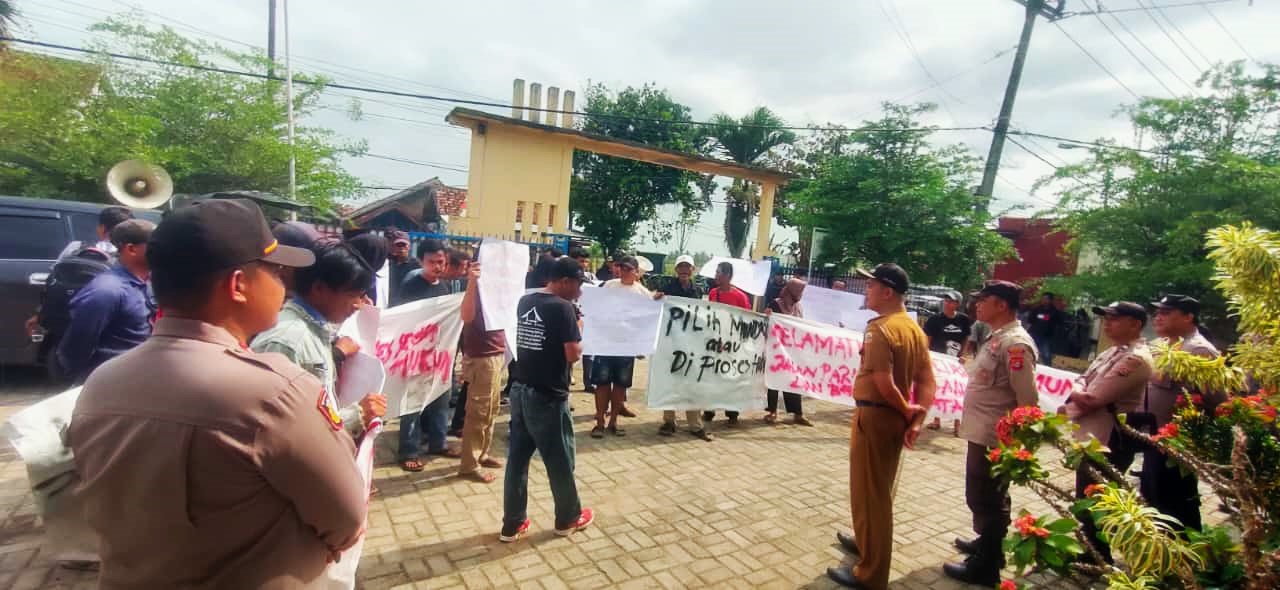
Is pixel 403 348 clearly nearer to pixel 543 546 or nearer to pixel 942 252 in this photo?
pixel 543 546

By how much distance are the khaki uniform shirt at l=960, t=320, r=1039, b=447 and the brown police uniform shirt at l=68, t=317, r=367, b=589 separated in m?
3.67

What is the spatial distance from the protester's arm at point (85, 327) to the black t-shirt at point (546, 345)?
217 cm

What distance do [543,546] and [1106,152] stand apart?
13867mm

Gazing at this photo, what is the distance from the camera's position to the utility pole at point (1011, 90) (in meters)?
14.5

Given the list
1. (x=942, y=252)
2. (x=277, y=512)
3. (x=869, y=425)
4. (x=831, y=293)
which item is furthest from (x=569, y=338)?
(x=942, y=252)

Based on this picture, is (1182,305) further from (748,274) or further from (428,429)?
(428,429)

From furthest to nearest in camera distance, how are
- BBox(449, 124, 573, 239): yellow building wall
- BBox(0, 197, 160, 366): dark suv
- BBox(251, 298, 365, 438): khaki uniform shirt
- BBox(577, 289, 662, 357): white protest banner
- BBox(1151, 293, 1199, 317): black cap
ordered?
1. BBox(449, 124, 573, 239): yellow building wall
2. BBox(577, 289, 662, 357): white protest banner
3. BBox(0, 197, 160, 366): dark suv
4. BBox(1151, 293, 1199, 317): black cap
5. BBox(251, 298, 365, 438): khaki uniform shirt

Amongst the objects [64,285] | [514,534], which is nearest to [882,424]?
[514,534]

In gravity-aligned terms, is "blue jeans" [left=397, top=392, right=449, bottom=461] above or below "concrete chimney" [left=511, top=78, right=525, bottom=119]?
below

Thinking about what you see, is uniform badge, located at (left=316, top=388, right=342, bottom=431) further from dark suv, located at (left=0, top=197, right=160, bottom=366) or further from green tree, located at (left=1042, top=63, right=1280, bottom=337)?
green tree, located at (left=1042, top=63, right=1280, bottom=337)

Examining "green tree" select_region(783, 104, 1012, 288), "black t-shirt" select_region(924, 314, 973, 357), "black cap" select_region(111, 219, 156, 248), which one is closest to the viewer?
"black cap" select_region(111, 219, 156, 248)

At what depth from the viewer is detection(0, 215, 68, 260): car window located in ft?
19.3

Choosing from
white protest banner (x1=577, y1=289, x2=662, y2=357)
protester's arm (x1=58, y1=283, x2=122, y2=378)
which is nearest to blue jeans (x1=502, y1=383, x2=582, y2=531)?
protester's arm (x1=58, y1=283, x2=122, y2=378)

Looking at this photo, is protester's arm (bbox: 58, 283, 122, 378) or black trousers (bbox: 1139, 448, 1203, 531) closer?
protester's arm (bbox: 58, 283, 122, 378)
